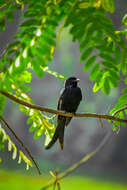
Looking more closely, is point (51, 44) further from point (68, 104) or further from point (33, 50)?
point (68, 104)

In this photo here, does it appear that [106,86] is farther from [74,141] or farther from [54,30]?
[74,141]

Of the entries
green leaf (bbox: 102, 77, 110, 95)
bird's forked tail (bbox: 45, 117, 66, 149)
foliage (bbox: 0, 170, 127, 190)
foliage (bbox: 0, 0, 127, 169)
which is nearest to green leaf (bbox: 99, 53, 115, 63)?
foliage (bbox: 0, 0, 127, 169)

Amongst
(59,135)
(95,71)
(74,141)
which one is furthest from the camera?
(74,141)

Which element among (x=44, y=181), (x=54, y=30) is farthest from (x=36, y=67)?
(x=44, y=181)

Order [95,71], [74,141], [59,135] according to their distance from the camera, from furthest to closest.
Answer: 1. [74,141]
2. [59,135]
3. [95,71]

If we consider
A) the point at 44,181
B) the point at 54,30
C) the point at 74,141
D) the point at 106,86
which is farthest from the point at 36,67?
the point at 74,141

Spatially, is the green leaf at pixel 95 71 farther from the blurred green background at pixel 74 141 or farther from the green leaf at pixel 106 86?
the blurred green background at pixel 74 141

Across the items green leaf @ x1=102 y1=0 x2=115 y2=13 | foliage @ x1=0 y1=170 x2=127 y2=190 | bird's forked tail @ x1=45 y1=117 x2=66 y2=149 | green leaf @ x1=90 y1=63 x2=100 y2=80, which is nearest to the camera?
green leaf @ x1=102 y1=0 x2=115 y2=13

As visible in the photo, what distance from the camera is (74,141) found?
10500mm

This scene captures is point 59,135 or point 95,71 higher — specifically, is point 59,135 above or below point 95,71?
below

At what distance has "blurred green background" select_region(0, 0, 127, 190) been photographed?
30.8 ft

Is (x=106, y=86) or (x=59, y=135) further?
(x=59, y=135)

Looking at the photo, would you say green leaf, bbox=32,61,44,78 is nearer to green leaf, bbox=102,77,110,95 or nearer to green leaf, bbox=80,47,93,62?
green leaf, bbox=80,47,93,62

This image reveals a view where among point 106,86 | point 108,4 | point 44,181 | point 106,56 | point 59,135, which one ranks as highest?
point 108,4
